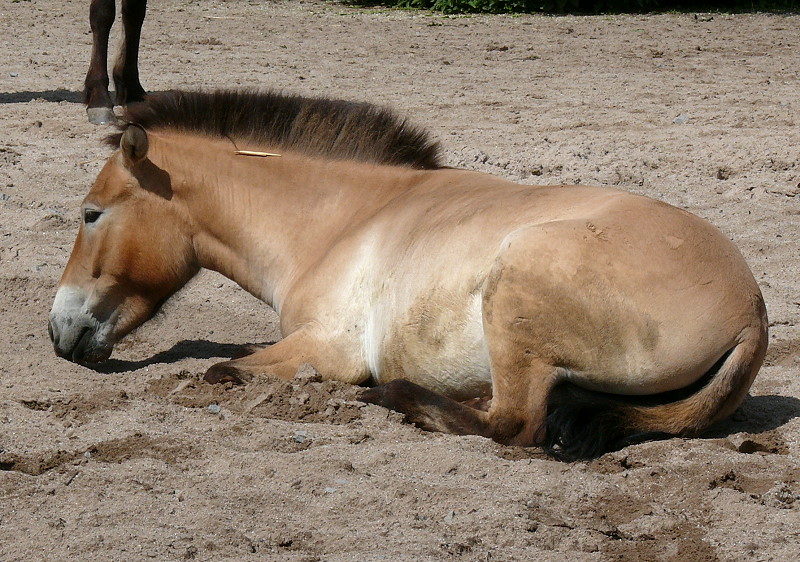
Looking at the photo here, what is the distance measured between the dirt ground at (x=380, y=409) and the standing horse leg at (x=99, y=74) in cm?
13

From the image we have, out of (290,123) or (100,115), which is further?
(100,115)

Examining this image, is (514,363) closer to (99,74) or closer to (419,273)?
(419,273)

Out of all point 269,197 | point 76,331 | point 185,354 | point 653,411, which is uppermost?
point 269,197

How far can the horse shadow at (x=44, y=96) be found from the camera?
28.2ft

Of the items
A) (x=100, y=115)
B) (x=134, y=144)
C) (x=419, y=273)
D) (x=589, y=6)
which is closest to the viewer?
(x=419, y=273)

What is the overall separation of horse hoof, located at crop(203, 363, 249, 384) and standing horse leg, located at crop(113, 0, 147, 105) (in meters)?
4.64

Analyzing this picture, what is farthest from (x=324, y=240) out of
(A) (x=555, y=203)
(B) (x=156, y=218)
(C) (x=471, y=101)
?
(C) (x=471, y=101)

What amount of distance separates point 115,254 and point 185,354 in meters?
0.55

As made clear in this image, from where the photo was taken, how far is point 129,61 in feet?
27.0

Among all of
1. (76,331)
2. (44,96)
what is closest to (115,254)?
(76,331)

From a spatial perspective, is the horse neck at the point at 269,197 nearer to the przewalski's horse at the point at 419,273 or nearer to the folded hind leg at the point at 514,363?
the przewalski's horse at the point at 419,273

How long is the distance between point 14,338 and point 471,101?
5.10 metres

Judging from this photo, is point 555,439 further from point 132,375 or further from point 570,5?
point 570,5

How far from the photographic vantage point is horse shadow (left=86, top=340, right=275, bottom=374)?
14.9 feet
